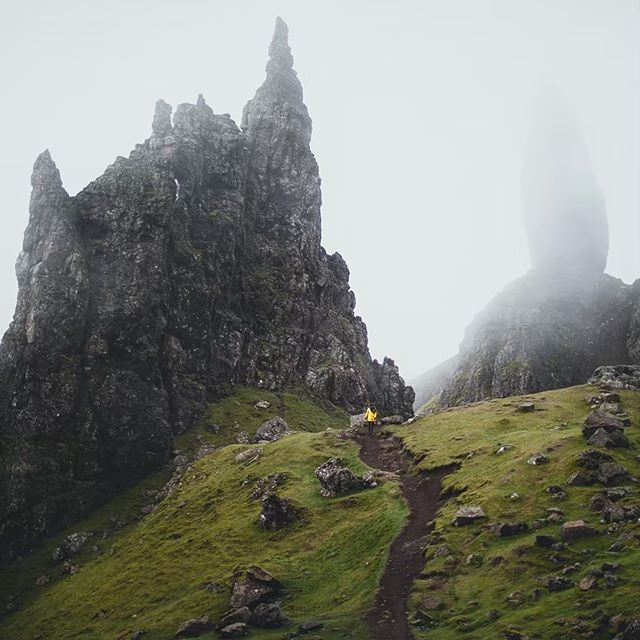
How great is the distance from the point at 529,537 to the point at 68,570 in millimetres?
68915

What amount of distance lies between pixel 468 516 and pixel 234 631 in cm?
2083

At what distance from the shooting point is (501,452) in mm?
61625

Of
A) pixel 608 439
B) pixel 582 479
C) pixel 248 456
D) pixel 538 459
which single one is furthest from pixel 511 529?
pixel 248 456

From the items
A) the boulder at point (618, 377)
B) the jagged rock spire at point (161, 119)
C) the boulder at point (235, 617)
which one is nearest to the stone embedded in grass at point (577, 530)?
the boulder at point (235, 617)

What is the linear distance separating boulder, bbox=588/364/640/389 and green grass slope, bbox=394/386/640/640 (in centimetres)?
2496

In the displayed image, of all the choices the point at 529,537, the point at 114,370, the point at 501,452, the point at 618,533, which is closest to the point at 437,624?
the point at 529,537

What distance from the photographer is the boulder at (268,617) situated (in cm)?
3900

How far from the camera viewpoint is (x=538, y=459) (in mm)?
53438

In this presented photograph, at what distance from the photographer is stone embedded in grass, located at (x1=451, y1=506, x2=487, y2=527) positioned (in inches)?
1810

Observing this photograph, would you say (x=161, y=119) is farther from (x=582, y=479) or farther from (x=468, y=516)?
(x=582, y=479)

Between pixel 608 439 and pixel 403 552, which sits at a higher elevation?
pixel 608 439

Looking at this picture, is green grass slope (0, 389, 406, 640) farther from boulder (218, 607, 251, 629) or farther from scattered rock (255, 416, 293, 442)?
scattered rock (255, 416, 293, 442)

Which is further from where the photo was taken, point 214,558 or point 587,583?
point 214,558

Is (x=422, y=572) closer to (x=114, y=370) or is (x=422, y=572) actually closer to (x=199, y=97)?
(x=114, y=370)
